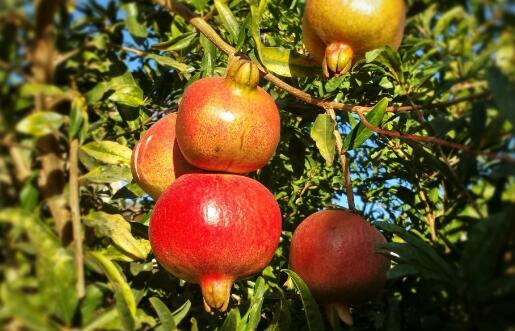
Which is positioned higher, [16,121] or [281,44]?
[16,121]

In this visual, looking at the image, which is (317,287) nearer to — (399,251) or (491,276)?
(399,251)

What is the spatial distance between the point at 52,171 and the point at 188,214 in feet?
0.99

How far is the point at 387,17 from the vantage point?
82cm

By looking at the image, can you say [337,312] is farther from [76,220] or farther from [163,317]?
[76,220]

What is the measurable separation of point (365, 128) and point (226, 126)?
0.28m

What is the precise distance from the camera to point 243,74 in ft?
3.27

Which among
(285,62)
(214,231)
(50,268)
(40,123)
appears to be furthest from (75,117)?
(285,62)

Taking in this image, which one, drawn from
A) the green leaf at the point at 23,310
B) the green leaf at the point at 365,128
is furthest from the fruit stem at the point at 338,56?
the green leaf at the point at 23,310

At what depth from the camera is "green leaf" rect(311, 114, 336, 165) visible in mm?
1094

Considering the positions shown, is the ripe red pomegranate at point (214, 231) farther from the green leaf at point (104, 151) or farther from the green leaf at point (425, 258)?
the green leaf at point (425, 258)

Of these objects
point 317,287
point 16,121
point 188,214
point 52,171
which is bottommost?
point 317,287

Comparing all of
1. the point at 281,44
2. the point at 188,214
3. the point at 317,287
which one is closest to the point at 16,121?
the point at 188,214

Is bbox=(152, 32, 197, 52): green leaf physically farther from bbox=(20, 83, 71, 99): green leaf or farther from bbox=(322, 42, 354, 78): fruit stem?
bbox=(20, 83, 71, 99): green leaf

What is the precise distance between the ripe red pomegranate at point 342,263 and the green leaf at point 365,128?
15cm
